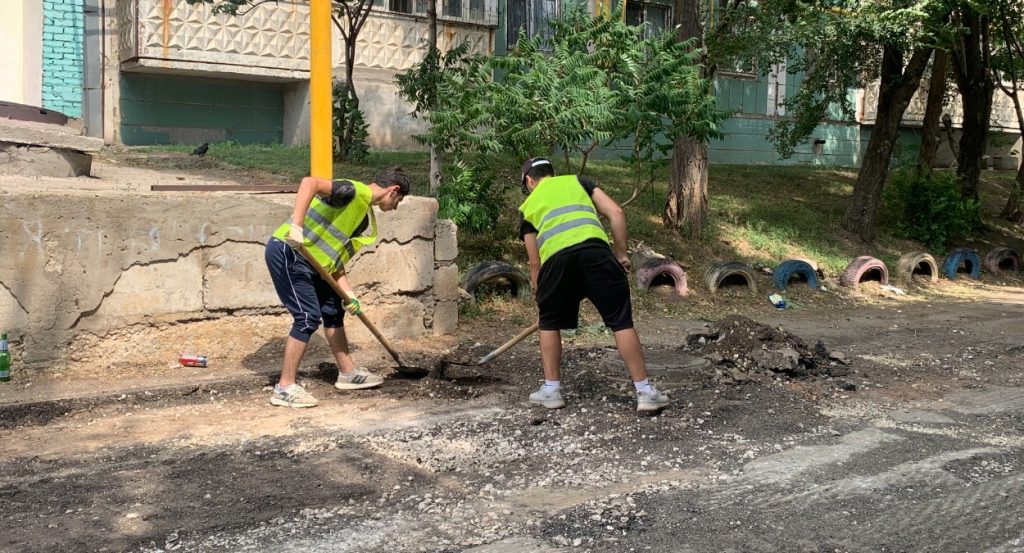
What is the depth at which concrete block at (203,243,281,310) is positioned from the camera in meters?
7.32

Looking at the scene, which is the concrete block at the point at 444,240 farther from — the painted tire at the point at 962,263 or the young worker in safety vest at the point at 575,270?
the painted tire at the point at 962,263

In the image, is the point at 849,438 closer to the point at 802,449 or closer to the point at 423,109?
the point at 802,449

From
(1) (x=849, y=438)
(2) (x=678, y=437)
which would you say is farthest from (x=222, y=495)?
(1) (x=849, y=438)

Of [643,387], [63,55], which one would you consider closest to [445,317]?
[643,387]

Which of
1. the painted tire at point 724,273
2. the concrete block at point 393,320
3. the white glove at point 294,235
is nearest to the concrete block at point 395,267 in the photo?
the concrete block at point 393,320

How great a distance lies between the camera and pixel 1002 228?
1888 cm

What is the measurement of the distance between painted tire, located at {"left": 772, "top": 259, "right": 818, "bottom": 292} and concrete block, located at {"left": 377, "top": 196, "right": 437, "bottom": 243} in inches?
212

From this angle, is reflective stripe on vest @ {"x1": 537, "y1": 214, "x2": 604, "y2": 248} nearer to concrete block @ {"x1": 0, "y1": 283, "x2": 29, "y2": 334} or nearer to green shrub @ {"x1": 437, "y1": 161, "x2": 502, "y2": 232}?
concrete block @ {"x1": 0, "y1": 283, "x2": 29, "y2": 334}

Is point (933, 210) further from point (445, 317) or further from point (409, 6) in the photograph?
point (445, 317)

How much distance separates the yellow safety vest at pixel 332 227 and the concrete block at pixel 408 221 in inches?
64.5

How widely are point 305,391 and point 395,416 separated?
70cm

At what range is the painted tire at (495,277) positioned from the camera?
9.59m

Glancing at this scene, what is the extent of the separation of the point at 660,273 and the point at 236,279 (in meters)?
5.28

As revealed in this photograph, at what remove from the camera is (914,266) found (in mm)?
13773
